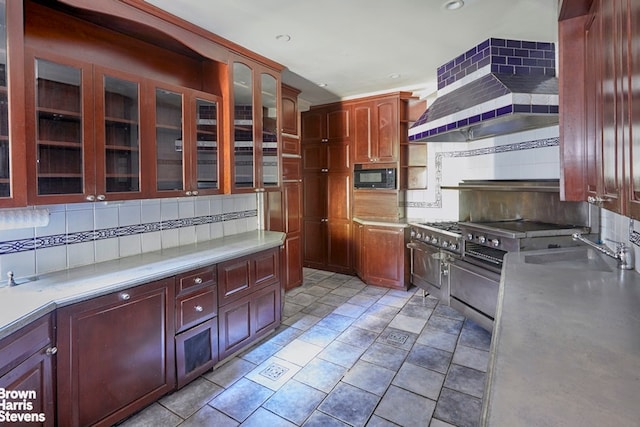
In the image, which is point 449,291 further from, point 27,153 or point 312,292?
point 27,153

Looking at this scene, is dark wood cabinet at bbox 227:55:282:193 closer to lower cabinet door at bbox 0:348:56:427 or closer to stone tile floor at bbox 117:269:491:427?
stone tile floor at bbox 117:269:491:427

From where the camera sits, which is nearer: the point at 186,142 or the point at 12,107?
the point at 12,107

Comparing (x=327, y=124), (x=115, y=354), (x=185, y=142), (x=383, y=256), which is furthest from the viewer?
(x=327, y=124)

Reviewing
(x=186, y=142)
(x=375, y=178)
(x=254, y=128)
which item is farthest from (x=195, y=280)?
(x=375, y=178)

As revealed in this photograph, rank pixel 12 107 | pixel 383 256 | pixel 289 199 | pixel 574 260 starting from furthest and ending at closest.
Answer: pixel 383 256 → pixel 289 199 → pixel 574 260 → pixel 12 107

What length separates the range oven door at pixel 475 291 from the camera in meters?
2.65

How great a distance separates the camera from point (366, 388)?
7.22 feet

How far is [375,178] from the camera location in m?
4.36

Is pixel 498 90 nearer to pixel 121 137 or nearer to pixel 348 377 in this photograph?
pixel 348 377

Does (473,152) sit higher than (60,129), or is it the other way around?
(473,152)

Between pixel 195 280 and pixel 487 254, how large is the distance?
7.50 ft

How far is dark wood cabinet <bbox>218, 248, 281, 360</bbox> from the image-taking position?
2.42 meters

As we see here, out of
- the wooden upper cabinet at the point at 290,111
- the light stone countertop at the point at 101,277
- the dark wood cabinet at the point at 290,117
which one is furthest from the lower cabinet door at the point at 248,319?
the wooden upper cabinet at the point at 290,111

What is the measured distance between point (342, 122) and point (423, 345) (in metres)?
3.04
